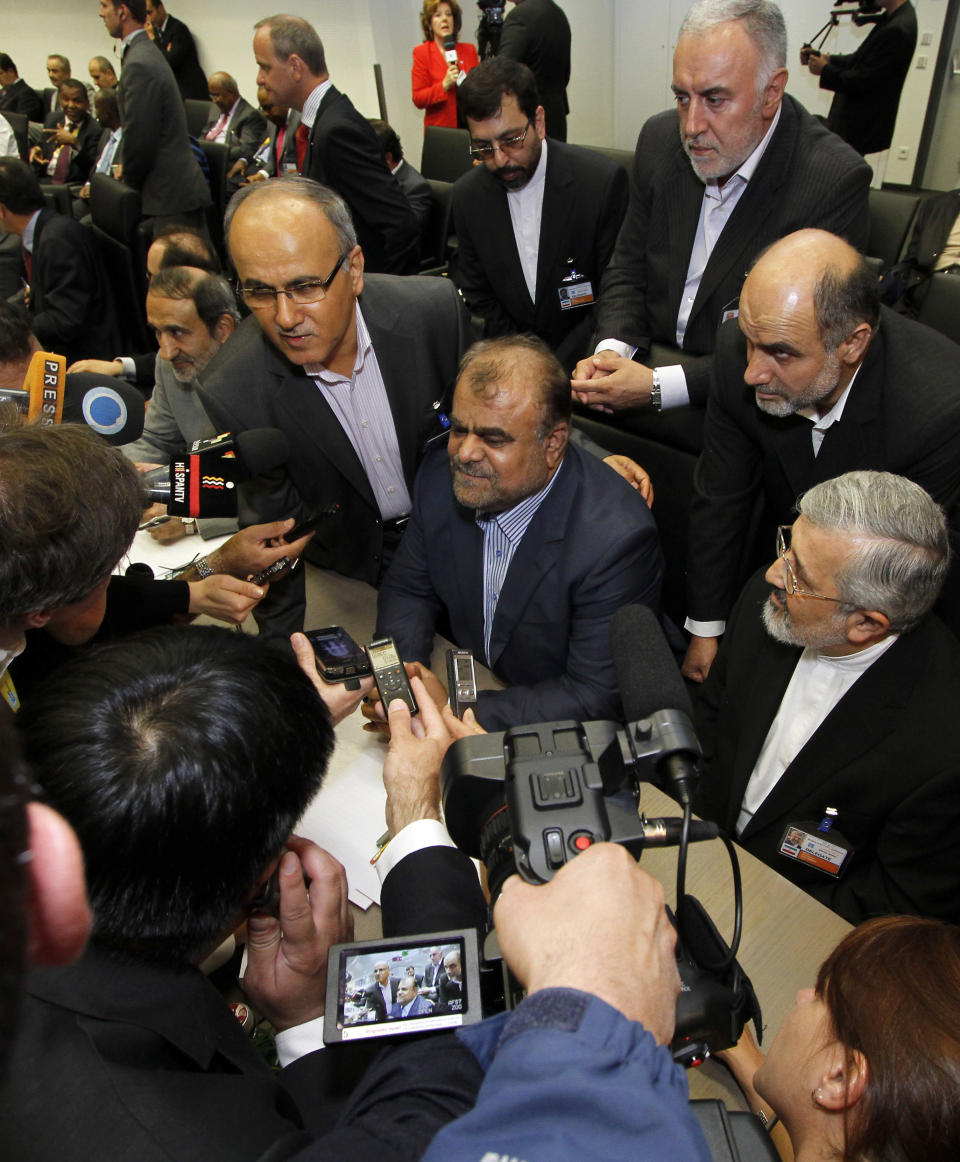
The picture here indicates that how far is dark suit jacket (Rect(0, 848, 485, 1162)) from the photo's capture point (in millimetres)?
676

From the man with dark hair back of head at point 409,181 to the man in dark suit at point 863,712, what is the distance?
11.1ft

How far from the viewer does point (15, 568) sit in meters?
1.11

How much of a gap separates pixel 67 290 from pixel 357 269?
285 cm

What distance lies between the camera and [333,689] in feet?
4.81

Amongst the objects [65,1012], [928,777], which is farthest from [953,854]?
[65,1012]

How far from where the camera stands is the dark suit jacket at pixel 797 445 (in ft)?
5.97

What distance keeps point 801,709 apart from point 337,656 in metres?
1.00

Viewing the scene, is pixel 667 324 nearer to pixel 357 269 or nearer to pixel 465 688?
pixel 357 269

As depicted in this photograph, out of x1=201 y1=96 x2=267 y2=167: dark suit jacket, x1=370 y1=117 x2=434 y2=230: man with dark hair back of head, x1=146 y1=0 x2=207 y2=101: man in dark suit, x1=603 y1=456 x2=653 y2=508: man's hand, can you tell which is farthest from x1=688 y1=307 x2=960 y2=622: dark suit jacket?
x1=146 y1=0 x2=207 y2=101: man in dark suit

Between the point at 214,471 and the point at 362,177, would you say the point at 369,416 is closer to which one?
the point at 214,471

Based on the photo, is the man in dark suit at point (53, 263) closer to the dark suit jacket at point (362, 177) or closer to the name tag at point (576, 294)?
the dark suit jacket at point (362, 177)

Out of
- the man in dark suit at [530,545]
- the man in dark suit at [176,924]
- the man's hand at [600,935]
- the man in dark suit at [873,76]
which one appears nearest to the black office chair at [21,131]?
the man in dark suit at [873,76]

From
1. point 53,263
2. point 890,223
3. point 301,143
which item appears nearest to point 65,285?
point 53,263

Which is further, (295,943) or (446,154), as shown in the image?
(446,154)
